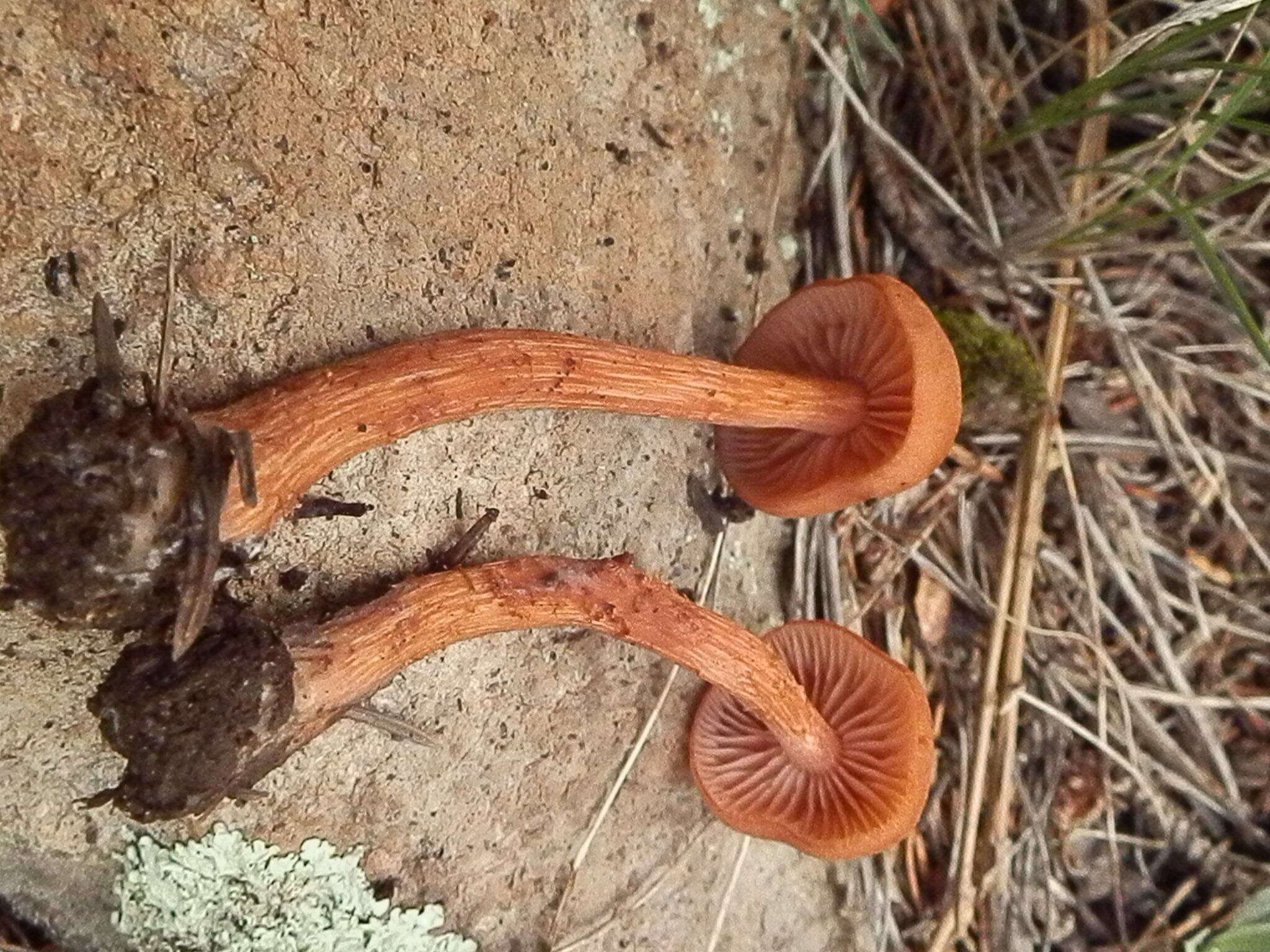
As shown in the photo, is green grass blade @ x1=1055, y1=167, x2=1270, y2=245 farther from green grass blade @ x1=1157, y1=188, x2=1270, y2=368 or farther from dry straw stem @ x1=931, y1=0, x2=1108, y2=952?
dry straw stem @ x1=931, y1=0, x2=1108, y2=952

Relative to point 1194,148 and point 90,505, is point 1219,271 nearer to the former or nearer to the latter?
point 1194,148

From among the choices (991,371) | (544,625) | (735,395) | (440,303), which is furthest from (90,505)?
(991,371)

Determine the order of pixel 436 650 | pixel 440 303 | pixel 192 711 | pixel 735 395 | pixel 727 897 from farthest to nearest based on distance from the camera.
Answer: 1. pixel 727 897
2. pixel 735 395
3. pixel 440 303
4. pixel 436 650
5. pixel 192 711

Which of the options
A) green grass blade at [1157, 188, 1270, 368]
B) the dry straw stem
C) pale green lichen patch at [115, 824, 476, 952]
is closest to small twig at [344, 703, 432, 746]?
pale green lichen patch at [115, 824, 476, 952]

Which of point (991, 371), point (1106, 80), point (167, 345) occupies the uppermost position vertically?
point (1106, 80)

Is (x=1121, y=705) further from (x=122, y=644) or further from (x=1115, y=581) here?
(x=122, y=644)

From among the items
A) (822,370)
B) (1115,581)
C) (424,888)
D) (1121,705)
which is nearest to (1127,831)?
(1121,705)

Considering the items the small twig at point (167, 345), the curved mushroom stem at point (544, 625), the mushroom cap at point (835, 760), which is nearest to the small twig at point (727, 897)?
the mushroom cap at point (835, 760)
